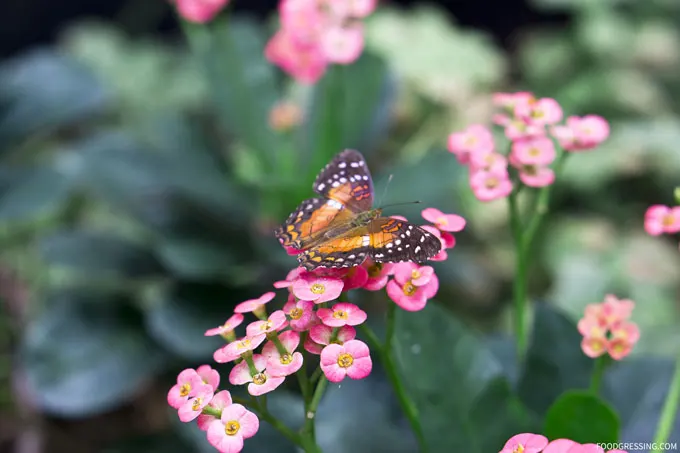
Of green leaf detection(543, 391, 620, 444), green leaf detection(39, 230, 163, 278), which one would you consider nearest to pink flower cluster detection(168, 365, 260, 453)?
green leaf detection(543, 391, 620, 444)

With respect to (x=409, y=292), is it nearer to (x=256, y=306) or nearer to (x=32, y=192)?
(x=256, y=306)

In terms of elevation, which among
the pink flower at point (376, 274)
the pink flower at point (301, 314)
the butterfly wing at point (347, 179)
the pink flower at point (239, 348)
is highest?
the butterfly wing at point (347, 179)

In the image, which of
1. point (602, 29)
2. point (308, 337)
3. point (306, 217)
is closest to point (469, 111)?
point (602, 29)

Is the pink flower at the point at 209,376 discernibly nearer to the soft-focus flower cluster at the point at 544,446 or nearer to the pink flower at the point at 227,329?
the pink flower at the point at 227,329

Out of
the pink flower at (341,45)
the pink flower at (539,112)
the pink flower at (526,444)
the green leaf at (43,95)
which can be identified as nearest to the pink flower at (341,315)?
the pink flower at (526,444)

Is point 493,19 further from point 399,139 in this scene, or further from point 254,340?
point 254,340

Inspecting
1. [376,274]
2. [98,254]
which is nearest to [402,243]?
[376,274]
